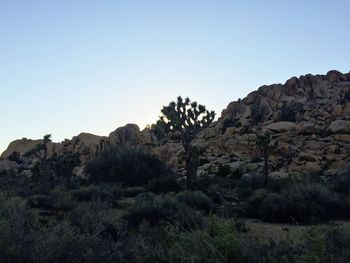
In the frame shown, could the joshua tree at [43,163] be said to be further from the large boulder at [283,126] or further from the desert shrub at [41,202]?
the large boulder at [283,126]

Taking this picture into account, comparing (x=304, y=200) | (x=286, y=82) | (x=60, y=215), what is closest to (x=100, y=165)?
(x=60, y=215)

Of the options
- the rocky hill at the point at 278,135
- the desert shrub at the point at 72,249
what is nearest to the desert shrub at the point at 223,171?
the rocky hill at the point at 278,135

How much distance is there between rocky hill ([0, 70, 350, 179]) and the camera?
161 feet

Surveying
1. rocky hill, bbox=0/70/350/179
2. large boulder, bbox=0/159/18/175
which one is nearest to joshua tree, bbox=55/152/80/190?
rocky hill, bbox=0/70/350/179

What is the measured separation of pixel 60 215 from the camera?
16047 millimetres

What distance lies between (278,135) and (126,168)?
31391 millimetres

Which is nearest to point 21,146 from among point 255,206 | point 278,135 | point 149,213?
point 278,135

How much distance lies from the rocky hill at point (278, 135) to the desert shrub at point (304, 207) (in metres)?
18.7

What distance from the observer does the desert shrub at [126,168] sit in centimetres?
3603

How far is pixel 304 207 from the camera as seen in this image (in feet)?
50.5

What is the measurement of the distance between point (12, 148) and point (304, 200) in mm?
101184

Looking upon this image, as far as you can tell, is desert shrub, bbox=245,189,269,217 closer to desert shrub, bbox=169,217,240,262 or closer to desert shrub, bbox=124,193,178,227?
desert shrub, bbox=124,193,178,227

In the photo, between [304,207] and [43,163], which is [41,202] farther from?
[43,163]

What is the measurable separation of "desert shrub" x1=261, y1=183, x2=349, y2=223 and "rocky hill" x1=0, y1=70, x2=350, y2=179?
61.4 ft
